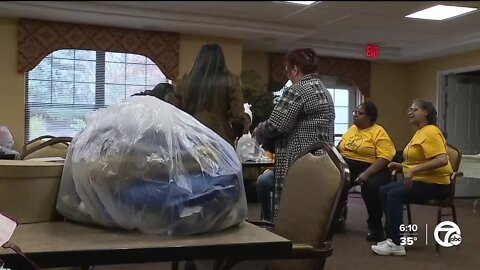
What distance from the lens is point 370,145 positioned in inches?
138

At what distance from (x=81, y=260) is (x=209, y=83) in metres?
0.95

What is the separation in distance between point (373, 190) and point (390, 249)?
554 mm

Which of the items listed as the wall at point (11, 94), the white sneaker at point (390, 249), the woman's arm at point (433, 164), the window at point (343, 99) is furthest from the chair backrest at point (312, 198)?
the window at point (343, 99)

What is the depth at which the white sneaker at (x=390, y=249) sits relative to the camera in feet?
10.0

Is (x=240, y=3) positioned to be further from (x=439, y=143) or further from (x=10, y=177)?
(x=439, y=143)

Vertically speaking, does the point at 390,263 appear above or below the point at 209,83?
below

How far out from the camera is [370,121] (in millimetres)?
3605

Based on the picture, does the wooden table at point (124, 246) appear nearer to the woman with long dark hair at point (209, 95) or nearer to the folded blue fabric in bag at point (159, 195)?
the folded blue fabric in bag at point (159, 195)

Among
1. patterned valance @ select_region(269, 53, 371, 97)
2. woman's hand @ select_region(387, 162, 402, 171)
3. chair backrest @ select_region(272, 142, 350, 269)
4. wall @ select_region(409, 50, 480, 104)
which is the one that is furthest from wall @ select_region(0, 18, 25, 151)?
wall @ select_region(409, 50, 480, 104)

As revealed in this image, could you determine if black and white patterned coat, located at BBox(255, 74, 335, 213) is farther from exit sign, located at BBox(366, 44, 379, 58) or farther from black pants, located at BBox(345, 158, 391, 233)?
black pants, located at BBox(345, 158, 391, 233)

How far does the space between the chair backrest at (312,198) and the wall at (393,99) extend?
631 cm

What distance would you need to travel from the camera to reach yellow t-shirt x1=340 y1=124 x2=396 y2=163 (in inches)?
138

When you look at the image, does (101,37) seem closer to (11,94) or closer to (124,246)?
(124,246)

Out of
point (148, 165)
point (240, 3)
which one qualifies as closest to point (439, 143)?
point (148, 165)
